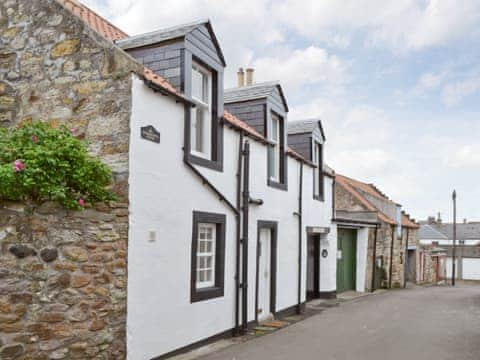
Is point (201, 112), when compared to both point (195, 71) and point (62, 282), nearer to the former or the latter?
point (195, 71)

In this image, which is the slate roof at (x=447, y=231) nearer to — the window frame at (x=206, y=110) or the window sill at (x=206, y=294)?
the window sill at (x=206, y=294)

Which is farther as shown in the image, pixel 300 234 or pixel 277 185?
pixel 300 234

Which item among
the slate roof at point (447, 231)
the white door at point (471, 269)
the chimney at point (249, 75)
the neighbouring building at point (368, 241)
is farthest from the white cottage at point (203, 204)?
the slate roof at point (447, 231)

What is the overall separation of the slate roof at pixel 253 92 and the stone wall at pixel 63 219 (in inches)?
225

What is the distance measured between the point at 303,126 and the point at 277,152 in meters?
3.38

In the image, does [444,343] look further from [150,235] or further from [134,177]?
[134,177]

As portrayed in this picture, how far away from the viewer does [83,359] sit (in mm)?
6652

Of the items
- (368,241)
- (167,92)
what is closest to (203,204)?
(167,92)

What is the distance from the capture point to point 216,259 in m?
10.1

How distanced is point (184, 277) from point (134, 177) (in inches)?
86.3

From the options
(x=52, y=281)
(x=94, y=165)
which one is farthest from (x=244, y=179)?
(x=52, y=281)

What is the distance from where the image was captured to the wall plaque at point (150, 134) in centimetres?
788

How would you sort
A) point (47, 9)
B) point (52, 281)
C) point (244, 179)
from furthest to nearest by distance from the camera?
1. point (244, 179)
2. point (47, 9)
3. point (52, 281)

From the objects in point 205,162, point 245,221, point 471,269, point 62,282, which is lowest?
point 471,269
